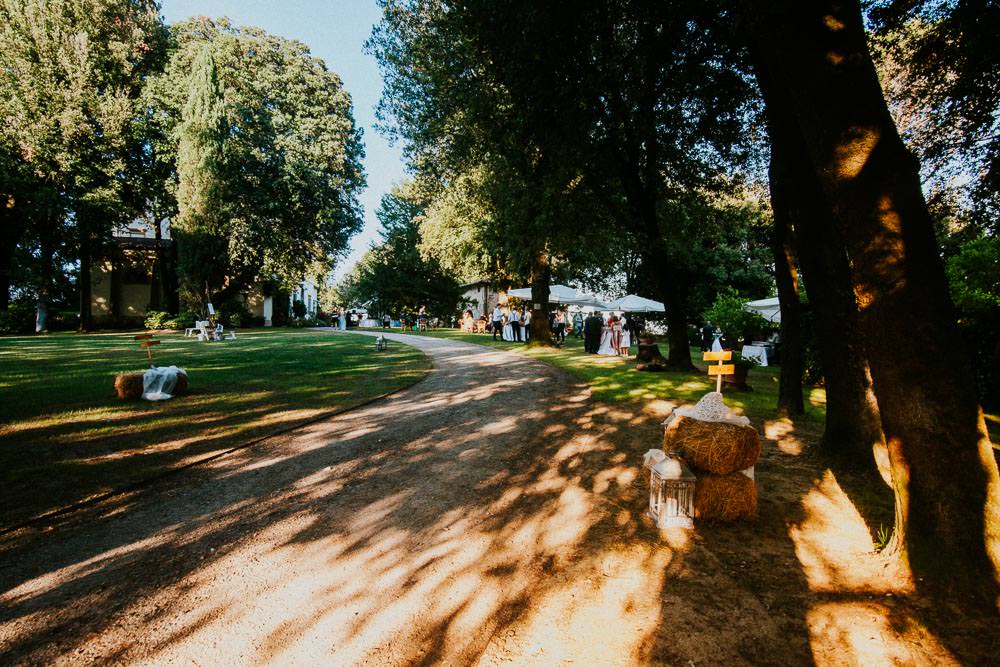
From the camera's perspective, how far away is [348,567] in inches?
122

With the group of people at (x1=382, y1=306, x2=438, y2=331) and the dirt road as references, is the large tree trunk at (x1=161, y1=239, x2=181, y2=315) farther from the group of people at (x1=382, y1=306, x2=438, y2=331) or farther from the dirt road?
the dirt road

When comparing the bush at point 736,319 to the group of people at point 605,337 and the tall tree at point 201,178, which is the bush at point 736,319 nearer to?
the group of people at point 605,337

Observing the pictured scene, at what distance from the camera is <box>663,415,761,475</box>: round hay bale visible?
3598 millimetres

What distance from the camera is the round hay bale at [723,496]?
3.75m

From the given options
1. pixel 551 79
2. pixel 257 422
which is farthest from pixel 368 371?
pixel 551 79

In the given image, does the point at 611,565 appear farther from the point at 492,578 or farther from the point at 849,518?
the point at 849,518

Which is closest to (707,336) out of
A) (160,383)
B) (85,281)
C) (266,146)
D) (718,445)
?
(718,445)

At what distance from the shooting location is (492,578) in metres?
2.99

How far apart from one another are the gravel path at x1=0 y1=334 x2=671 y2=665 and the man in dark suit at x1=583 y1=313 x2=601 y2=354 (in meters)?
13.0

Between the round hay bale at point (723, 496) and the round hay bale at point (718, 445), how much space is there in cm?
8

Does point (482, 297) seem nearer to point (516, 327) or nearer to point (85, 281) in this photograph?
point (516, 327)

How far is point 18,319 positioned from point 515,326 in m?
28.5

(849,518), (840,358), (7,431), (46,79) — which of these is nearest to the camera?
(849,518)

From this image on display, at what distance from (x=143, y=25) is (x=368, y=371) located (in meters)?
32.5
